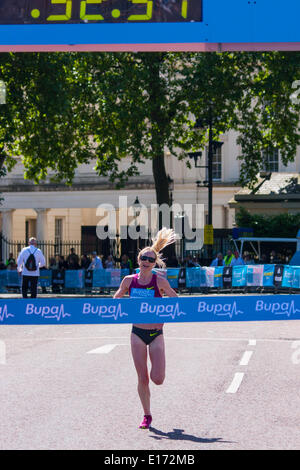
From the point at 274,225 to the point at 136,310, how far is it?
125 ft

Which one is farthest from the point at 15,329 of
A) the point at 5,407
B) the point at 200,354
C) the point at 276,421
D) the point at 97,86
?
the point at 97,86

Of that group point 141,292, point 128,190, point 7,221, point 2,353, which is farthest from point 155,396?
point 7,221

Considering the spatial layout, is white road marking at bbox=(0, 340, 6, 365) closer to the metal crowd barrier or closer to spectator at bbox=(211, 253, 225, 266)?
the metal crowd barrier

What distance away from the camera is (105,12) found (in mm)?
8422

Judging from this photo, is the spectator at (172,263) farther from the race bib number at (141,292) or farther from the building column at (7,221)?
the race bib number at (141,292)

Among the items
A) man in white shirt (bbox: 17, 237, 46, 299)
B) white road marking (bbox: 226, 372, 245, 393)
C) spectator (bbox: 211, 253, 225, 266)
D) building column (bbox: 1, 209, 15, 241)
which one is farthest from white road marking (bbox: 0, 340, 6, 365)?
building column (bbox: 1, 209, 15, 241)

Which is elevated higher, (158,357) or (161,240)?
(161,240)

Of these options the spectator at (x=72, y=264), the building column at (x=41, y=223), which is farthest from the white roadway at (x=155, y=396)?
the building column at (x=41, y=223)

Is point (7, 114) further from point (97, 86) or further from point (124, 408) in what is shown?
point (124, 408)

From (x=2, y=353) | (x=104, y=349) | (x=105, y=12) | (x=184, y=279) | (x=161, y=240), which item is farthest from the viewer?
(x=184, y=279)

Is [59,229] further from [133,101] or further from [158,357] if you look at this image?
[158,357]

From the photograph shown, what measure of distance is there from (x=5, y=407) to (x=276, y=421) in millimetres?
2946

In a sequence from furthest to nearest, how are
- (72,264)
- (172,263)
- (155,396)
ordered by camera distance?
(72,264)
(172,263)
(155,396)

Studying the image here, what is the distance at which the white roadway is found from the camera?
8312 millimetres
